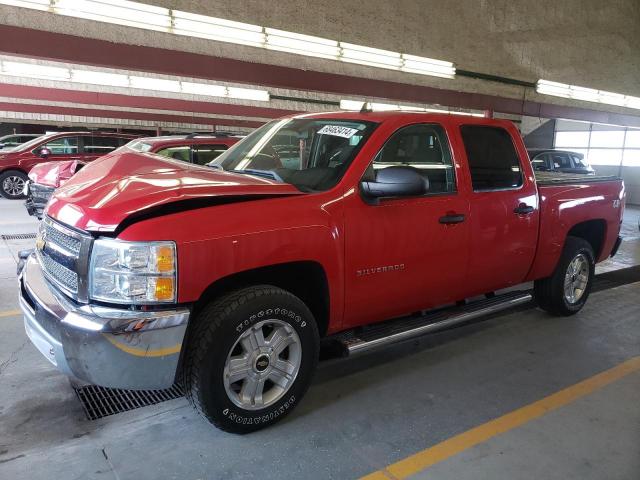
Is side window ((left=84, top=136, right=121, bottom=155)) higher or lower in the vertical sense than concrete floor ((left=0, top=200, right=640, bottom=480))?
higher

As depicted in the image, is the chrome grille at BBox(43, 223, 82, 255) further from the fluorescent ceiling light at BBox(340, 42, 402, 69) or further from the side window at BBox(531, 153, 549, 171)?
the side window at BBox(531, 153, 549, 171)

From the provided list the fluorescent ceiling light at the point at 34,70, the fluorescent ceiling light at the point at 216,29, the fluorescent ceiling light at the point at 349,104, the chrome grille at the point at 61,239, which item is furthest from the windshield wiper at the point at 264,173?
the fluorescent ceiling light at the point at 349,104

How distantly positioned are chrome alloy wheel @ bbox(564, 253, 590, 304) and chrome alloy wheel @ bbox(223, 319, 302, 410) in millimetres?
3072

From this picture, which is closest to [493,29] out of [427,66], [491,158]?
[427,66]

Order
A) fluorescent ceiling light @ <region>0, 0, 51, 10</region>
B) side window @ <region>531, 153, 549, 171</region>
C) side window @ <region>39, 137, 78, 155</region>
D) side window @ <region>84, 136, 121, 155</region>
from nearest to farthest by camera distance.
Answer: fluorescent ceiling light @ <region>0, 0, 51, 10</region>, side window @ <region>39, 137, 78, 155</region>, side window @ <region>84, 136, 121, 155</region>, side window @ <region>531, 153, 549, 171</region>

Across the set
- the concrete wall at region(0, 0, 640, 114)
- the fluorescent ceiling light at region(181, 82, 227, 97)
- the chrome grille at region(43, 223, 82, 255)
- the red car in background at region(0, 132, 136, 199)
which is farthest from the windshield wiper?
the fluorescent ceiling light at region(181, 82, 227, 97)

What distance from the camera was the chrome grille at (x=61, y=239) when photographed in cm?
255

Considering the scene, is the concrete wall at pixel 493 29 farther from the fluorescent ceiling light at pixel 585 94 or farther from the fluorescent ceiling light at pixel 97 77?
the fluorescent ceiling light at pixel 97 77

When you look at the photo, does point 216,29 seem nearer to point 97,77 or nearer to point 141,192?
point 97,77

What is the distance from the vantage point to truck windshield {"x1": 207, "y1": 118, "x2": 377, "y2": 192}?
10.3 feet

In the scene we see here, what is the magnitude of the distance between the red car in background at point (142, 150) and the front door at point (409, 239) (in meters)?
4.39

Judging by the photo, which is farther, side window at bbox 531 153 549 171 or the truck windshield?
side window at bbox 531 153 549 171

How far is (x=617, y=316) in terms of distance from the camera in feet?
16.3

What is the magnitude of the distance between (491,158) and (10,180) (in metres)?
12.8
